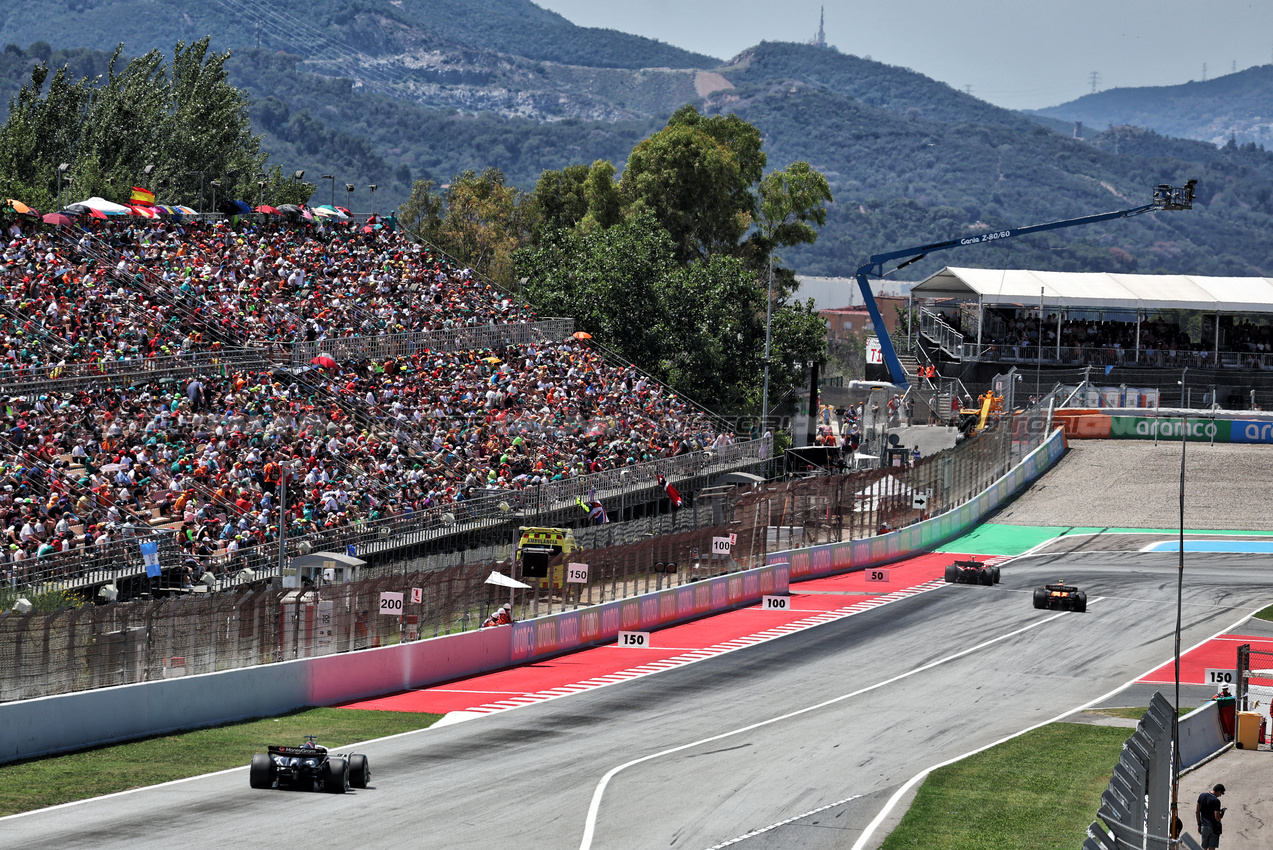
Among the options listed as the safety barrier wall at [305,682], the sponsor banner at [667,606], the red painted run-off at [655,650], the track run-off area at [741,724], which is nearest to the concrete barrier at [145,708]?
the safety barrier wall at [305,682]

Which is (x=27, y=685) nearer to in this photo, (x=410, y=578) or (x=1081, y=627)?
(x=410, y=578)

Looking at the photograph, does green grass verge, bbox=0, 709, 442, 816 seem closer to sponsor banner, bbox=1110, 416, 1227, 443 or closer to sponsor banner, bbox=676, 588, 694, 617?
sponsor banner, bbox=676, 588, 694, 617

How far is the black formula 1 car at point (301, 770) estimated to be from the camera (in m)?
22.7

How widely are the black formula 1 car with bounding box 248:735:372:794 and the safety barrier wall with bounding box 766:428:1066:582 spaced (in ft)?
93.8

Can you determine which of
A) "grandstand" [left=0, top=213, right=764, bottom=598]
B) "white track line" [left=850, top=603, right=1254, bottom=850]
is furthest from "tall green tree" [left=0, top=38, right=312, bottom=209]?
"white track line" [left=850, top=603, right=1254, bottom=850]

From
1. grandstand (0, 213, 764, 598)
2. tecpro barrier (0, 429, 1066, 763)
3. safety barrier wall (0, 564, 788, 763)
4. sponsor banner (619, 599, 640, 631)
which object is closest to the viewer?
safety barrier wall (0, 564, 788, 763)

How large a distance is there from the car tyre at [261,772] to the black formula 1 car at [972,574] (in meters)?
32.2

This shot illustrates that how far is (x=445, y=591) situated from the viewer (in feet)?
113

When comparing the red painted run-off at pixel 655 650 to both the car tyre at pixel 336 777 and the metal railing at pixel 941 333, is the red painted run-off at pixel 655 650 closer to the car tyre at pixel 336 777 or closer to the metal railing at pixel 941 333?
the car tyre at pixel 336 777

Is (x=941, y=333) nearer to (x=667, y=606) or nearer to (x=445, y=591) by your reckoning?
(x=667, y=606)

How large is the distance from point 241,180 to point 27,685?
215 feet

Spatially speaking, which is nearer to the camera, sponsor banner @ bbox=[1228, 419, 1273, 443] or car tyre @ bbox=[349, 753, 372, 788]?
car tyre @ bbox=[349, 753, 372, 788]

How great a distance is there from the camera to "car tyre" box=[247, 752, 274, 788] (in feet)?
74.8

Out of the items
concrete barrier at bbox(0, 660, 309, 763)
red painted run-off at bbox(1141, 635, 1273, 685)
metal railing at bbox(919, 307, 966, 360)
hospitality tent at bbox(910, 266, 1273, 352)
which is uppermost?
hospitality tent at bbox(910, 266, 1273, 352)
